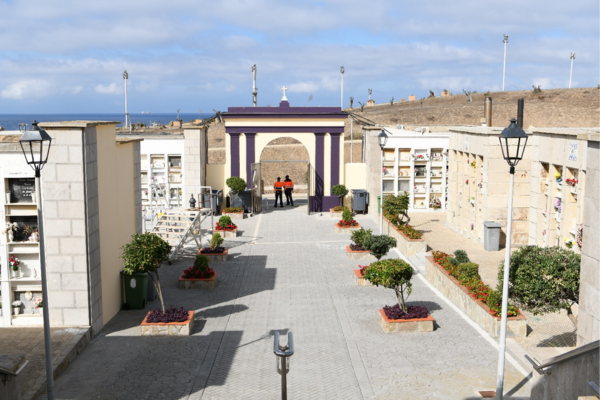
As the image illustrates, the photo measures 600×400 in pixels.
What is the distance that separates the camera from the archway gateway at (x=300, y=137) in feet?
106

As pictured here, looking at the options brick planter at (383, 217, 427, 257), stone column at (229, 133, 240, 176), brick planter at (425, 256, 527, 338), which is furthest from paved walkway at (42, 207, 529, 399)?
stone column at (229, 133, 240, 176)

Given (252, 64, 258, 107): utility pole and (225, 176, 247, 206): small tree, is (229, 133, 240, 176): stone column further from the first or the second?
(252, 64, 258, 107): utility pole

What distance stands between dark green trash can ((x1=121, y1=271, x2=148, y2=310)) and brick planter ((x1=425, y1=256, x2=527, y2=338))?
25.2 feet

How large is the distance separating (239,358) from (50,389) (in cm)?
377

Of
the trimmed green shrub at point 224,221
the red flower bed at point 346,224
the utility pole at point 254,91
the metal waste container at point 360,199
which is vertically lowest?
the red flower bed at point 346,224

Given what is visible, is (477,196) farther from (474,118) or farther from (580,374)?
(474,118)

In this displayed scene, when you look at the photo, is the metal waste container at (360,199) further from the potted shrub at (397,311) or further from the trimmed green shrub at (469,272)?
the potted shrub at (397,311)

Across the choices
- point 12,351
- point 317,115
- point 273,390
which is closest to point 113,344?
point 12,351

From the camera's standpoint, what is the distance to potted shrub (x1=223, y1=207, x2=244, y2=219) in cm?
3044

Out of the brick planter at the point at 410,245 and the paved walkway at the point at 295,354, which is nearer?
the paved walkway at the point at 295,354

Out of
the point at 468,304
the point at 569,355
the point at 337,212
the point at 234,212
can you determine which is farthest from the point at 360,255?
the point at 569,355

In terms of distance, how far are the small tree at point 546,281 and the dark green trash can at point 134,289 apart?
348 inches

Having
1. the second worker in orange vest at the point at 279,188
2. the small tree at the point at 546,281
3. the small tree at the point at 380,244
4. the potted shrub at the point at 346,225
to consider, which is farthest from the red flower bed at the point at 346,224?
the small tree at the point at 546,281

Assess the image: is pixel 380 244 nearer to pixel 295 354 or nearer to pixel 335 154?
pixel 295 354
